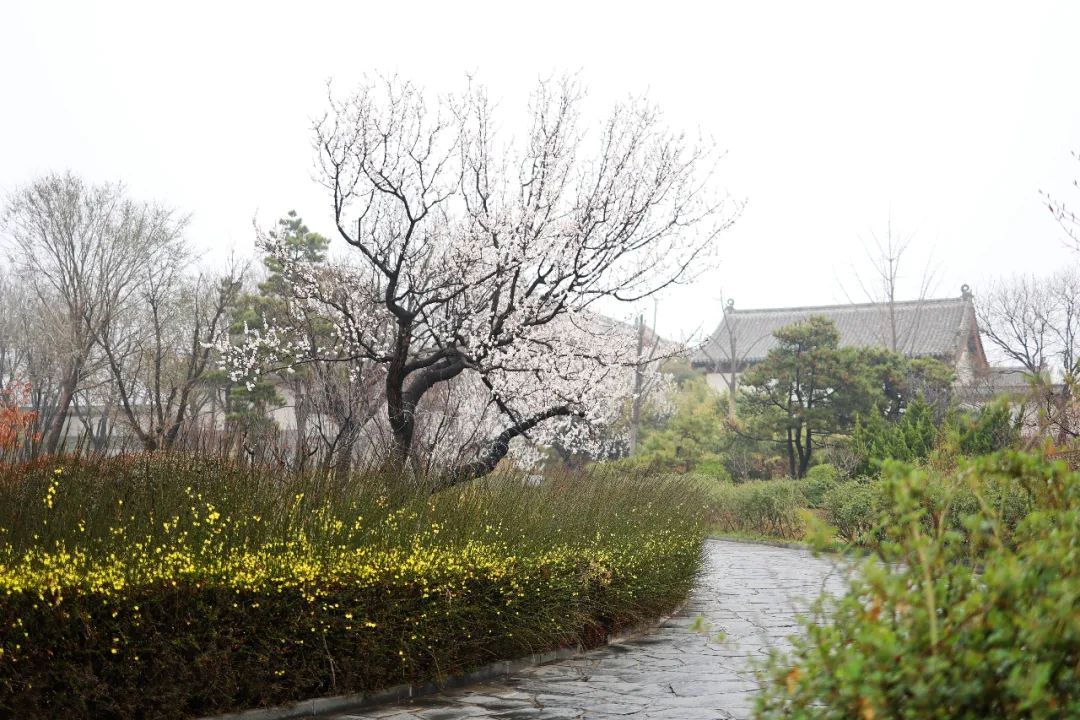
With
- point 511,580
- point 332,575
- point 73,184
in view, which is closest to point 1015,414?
point 511,580

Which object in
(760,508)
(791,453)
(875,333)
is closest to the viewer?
(760,508)

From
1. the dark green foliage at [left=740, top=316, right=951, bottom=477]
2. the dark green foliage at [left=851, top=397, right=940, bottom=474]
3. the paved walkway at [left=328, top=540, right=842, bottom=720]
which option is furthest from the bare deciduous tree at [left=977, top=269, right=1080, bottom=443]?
the paved walkway at [left=328, top=540, right=842, bottom=720]

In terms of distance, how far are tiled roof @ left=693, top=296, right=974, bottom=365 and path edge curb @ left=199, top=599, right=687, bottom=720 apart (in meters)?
29.0

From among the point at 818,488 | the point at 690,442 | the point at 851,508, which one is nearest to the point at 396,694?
the point at 851,508

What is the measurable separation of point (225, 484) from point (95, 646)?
1682 millimetres

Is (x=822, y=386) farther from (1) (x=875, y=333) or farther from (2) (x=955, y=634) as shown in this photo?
(2) (x=955, y=634)

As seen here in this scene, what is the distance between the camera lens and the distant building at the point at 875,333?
3788 centimetres

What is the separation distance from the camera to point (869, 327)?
42.0 meters

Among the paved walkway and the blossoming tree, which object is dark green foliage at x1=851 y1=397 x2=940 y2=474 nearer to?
the blossoming tree

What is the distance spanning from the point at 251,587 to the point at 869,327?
129ft

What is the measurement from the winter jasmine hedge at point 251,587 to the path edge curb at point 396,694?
6 centimetres

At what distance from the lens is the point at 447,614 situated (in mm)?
7125

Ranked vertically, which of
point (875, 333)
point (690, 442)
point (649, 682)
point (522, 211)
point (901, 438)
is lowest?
point (649, 682)

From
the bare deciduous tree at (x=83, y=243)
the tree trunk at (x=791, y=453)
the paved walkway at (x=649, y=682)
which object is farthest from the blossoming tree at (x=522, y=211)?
the bare deciduous tree at (x=83, y=243)
